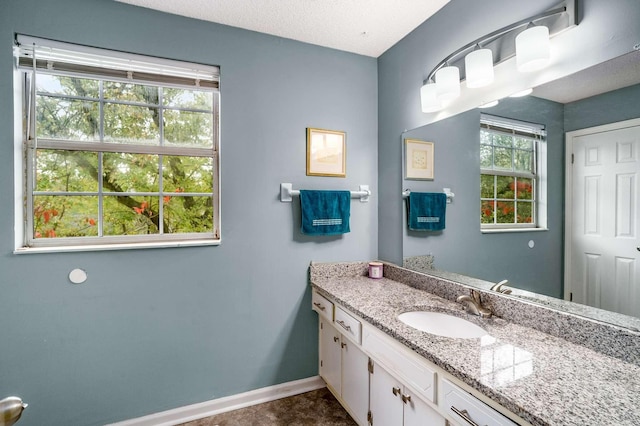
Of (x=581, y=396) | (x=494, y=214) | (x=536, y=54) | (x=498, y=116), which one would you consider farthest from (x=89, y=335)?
(x=536, y=54)

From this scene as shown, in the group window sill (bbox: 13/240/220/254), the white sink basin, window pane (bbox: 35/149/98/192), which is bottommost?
the white sink basin

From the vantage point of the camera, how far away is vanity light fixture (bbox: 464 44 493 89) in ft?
4.63

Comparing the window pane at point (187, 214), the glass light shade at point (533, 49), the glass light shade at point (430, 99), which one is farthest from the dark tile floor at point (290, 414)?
the glass light shade at point (533, 49)

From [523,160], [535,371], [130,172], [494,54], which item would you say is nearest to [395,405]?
[535,371]

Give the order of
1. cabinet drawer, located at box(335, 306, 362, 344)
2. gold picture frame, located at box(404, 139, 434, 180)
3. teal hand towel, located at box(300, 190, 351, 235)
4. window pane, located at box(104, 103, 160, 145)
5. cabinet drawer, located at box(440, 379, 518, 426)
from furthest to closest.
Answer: teal hand towel, located at box(300, 190, 351, 235) → gold picture frame, located at box(404, 139, 434, 180) → window pane, located at box(104, 103, 160, 145) → cabinet drawer, located at box(335, 306, 362, 344) → cabinet drawer, located at box(440, 379, 518, 426)

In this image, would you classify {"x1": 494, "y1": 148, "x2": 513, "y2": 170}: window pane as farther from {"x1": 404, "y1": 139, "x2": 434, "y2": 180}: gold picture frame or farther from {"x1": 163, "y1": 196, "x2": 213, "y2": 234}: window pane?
{"x1": 163, "y1": 196, "x2": 213, "y2": 234}: window pane

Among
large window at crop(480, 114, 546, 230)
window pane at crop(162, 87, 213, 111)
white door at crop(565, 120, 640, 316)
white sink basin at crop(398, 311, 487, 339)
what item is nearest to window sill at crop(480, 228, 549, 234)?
large window at crop(480, 114, 546, 230)

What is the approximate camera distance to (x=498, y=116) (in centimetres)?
143

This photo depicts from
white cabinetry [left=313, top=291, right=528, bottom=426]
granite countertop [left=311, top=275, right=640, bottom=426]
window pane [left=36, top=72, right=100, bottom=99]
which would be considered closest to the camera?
granite countertop [left=311, top=275, right=640, bottom=426]

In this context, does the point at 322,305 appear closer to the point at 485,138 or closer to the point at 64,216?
the point at 485,138

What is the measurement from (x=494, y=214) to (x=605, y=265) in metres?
0.46

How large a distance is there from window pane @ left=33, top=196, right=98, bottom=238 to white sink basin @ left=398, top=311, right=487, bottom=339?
1782 millimetres

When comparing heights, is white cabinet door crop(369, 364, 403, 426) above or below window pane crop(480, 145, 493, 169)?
below

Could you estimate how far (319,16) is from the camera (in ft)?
5.82
